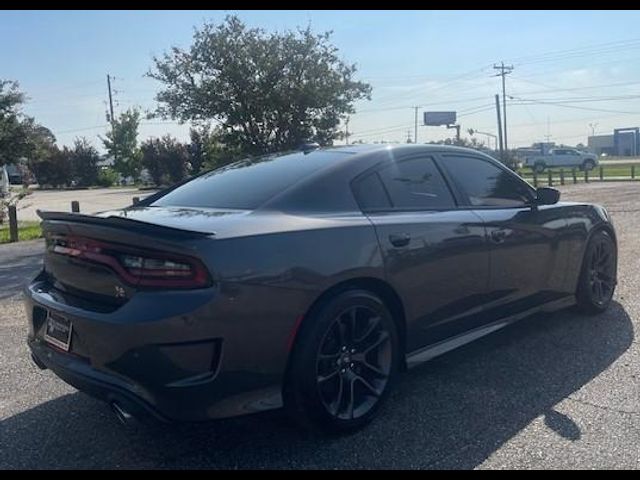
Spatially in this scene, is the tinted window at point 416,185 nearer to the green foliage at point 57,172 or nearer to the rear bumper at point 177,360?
the rear bumper at point 177,360

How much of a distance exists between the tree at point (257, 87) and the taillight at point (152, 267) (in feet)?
33.4

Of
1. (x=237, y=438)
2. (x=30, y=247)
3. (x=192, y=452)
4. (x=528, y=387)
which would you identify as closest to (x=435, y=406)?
(x=528, y=387)

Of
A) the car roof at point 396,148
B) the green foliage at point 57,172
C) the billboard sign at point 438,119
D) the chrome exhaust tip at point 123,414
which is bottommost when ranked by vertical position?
the chrome exhaust tip at point 123,414

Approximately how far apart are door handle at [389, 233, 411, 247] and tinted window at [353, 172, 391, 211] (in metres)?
0.21

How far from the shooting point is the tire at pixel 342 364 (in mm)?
2943

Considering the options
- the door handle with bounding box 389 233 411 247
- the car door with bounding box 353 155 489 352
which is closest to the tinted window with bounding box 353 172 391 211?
the car door with bounding box 353 155 489 352

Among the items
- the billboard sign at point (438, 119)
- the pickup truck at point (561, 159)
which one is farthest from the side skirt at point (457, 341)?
the billboard sign at point (438, 119)

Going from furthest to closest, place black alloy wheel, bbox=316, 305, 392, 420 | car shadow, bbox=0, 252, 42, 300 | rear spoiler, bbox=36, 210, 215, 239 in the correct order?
car shadow, bbox=0, 252, 42, 300, black alloy wheel, bbox=316, 305, 392, 420, rear spoiler, bbox=36, 210, 215, 239

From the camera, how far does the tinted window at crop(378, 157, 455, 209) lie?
366cm

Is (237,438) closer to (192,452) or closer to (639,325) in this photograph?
(192,452)

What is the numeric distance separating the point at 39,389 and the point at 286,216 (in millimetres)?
2130

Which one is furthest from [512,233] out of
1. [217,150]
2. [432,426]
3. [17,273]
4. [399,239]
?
[217,150]

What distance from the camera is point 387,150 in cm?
379

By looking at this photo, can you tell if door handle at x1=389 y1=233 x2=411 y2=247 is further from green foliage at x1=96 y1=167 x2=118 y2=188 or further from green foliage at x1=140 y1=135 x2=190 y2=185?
green foliage at x1=96 y1=167 x2=118 y2=188
